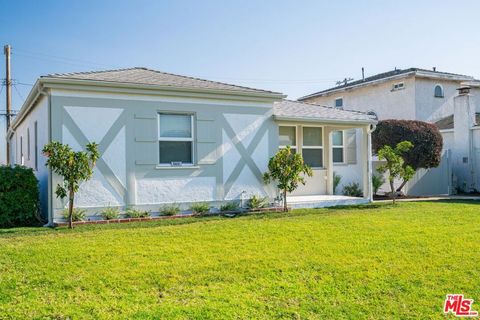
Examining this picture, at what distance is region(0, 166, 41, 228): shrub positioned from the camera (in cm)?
991

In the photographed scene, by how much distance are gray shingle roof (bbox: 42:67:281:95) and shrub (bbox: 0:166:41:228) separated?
100 inches

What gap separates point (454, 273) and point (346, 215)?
206 inches

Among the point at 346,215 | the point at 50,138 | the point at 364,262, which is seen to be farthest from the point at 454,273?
the point at 50,138

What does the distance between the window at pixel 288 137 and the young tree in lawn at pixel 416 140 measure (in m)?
5.51

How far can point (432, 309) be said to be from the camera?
15.9 feet

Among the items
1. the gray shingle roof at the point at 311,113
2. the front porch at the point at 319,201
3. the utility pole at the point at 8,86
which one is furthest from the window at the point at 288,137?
the utility pole at the point at 8,86

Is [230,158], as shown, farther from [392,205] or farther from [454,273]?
[454,273]

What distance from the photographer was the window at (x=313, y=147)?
15.5m

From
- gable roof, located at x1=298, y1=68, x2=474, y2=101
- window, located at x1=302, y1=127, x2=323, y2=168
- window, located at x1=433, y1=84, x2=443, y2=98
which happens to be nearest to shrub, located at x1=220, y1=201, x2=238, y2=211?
window, located at x1=302, y1=127, x2=323, y2=168

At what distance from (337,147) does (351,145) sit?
805 mm

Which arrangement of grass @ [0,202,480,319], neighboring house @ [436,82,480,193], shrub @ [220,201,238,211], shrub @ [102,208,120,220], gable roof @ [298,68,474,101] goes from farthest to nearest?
gable roof @ [298,68,474,101]
neighboring house @ [436,82,480,193]
shrub @ [220,201,238,211]
shrub @ [102,208,120,220]
grass @ [0,202,480,319]

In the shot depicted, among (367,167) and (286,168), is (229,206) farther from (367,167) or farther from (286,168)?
(367,167)

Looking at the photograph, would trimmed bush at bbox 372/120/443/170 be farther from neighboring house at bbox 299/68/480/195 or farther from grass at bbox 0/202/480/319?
grass at bbox 0/202/480/319

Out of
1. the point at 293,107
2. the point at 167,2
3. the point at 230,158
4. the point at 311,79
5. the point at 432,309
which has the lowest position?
the point at 432,309
